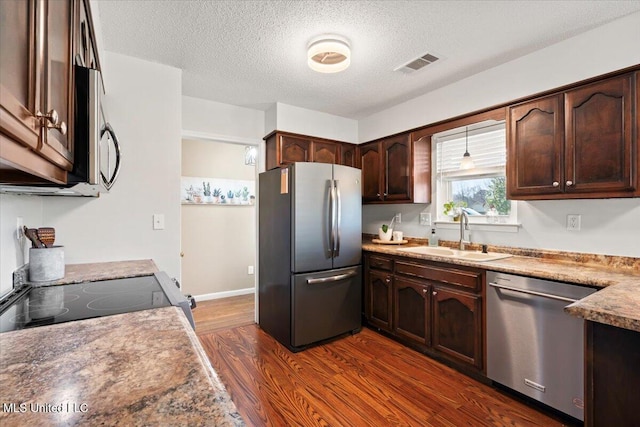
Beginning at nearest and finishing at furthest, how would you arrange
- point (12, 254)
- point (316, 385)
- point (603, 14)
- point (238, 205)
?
point (12, 254) → point (603, 14) → point (316, 385) → point (238, 205)

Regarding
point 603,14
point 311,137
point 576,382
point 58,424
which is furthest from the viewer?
point 311,137

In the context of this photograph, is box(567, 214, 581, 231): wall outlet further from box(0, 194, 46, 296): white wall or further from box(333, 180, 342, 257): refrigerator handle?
box(0, 194, 46, 296): white wall

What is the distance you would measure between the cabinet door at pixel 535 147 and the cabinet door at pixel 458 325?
2.99ft

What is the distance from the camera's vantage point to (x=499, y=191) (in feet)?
9.21

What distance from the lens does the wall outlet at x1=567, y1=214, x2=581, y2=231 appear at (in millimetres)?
2230

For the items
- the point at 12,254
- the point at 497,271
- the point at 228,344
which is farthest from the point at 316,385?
the point at 12,254

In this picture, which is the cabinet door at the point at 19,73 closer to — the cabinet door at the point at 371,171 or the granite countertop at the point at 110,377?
the granite countertop at the point at 110,377

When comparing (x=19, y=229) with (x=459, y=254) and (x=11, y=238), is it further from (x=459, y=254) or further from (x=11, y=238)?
(x=459, y=254)

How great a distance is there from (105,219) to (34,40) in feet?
6.60

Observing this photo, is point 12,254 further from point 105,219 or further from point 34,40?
point 34,40

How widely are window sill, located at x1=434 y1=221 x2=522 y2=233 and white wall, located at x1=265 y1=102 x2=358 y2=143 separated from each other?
1579 mm

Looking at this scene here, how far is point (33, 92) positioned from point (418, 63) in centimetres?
256

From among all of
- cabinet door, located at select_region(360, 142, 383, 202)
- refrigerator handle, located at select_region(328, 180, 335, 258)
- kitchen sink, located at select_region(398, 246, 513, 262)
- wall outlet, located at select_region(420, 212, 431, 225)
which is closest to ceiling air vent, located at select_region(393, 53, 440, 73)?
cabinet door, located at select_region(360, 142, 383, 202)

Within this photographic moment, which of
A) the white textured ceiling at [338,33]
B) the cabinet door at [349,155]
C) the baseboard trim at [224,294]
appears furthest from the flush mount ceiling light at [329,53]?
the baseboard trim at [224,294]
